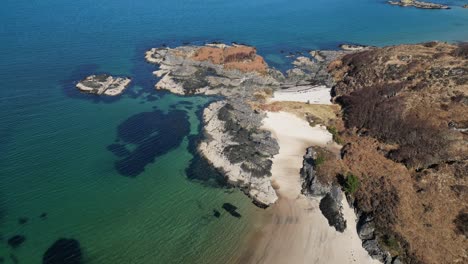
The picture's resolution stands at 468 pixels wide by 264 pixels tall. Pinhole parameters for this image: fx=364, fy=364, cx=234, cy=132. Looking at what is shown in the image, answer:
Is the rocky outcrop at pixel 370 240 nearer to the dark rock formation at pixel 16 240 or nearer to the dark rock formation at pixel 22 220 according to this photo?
the dark rock formation at pixel 16 240

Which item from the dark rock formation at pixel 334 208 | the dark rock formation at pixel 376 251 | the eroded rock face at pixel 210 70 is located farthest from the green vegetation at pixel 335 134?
the dark rock formation at pixel 376 251

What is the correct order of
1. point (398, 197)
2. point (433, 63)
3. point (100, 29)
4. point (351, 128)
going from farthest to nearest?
point (100, 29), point (433, 63), point (351, 128), point (398, 197)

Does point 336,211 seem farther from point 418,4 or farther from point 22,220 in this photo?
point 418,4

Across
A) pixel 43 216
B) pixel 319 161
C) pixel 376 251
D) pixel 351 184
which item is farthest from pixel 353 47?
pixel 43 216

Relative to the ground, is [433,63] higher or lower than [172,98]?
higher

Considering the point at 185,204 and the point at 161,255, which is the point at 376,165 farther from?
the point at 161,255

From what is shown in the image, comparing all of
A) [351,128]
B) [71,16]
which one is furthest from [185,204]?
[71,16]

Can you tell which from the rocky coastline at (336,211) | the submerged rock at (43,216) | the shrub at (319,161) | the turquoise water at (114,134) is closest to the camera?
the rocky coastline at (336,211)

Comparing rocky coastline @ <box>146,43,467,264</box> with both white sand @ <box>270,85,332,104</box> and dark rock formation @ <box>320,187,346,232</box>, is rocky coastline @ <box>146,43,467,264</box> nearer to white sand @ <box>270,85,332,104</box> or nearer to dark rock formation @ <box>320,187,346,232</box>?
dark rock formation @ <box>320,187,346,232</box>
